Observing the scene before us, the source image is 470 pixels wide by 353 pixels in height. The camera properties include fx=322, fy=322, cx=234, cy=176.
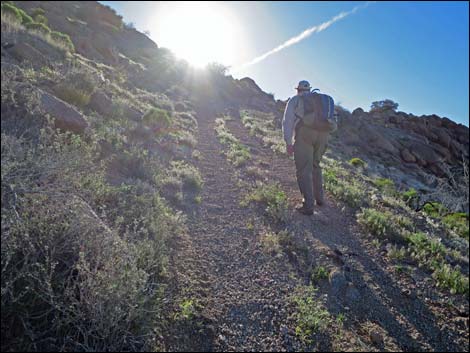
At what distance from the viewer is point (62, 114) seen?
5098 mm

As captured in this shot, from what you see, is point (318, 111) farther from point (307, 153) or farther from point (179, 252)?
point (179, 252)

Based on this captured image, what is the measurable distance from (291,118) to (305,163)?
2.60ft

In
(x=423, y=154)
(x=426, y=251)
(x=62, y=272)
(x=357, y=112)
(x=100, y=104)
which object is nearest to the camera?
(x=62, y=272)

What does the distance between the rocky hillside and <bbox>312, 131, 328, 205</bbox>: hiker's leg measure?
1.10 ft

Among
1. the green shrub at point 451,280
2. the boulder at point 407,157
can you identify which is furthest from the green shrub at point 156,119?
the boulder at point 407,157

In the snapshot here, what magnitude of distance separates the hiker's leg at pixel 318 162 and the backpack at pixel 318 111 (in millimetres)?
253

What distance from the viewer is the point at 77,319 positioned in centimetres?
220

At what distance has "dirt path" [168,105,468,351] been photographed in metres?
2.83

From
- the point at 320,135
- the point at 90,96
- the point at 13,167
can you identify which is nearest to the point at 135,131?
the point at 90,96

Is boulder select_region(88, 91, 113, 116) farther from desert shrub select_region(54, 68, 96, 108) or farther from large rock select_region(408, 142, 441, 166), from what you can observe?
large rock select_region(408, 142, 441, 166)

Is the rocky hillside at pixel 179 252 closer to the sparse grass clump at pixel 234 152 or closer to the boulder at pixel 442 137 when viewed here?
the sparse grass clump at pixel 234 152

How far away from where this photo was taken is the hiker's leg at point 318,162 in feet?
18.1

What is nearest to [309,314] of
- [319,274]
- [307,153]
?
[319,274]

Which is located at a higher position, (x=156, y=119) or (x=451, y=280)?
(x=451, y=280)
